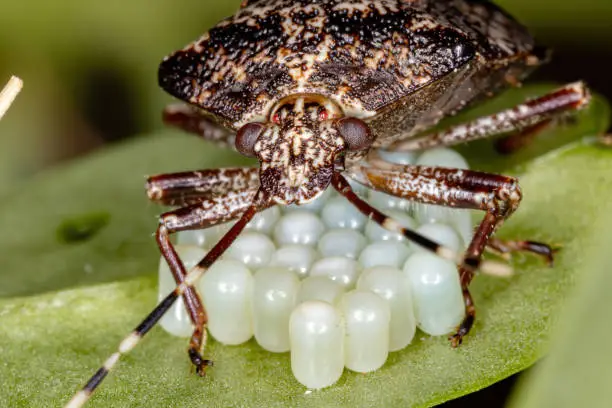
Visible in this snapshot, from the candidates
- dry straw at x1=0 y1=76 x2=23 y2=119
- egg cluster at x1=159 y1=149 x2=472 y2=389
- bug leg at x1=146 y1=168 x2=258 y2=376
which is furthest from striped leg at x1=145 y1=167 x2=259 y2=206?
dry straw at x1=0 y1=76 x2=23 y2=119

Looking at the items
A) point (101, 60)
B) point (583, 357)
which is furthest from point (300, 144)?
point (101, 60)

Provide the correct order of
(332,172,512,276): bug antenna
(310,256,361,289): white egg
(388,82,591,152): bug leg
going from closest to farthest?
(332,172,512,276): bug antenna, (310,256,361,289): white egg, (388,82,591,152): bug leg

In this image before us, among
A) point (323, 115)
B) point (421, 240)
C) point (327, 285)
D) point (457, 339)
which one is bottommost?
point (457, 339)

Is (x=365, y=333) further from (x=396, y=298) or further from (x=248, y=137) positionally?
(x=248, y=137)

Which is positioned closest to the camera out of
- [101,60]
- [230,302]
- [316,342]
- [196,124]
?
[316,342]

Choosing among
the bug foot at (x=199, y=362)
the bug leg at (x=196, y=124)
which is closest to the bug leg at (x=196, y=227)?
the bug foot at (x=199, y=362)

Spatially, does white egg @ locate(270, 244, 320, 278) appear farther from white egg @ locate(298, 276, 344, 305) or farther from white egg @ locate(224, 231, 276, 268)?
white egg @ locate(298, 276, 344, 305)

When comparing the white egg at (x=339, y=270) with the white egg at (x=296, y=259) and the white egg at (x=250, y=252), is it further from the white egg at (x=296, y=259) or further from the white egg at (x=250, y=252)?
the white egg at (x=250, y=252)
